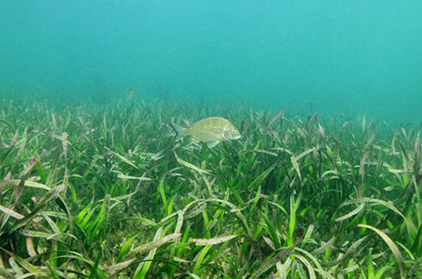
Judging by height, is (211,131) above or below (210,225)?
above

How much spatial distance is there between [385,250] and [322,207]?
0.65m

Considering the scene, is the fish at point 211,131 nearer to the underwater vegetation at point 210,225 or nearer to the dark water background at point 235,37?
the underwater vegetation at point 210,225

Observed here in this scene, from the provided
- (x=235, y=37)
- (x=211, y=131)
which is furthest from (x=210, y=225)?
(x=235, y=37)

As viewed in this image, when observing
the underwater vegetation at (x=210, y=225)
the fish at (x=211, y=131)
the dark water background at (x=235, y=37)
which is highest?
the dark water background at (x=235, y=37)

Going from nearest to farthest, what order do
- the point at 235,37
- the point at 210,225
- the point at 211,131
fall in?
the point at 210,225 → the point at 211,131 → the point at 235,37

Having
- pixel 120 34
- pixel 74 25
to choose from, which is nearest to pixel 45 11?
pixel 74 25

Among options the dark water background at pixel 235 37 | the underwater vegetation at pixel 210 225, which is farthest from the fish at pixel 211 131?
the dark water background at pixel 235 37

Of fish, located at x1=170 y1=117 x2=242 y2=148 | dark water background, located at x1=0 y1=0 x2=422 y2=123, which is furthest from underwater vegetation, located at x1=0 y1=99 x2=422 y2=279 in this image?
dark water background, located at x1=0 y1=0 x2=422 y2=123

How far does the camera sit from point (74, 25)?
159250 millimetres

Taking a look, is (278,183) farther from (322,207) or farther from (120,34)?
(120,34)

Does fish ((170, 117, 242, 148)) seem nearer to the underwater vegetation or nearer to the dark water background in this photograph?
the underwater vegetation

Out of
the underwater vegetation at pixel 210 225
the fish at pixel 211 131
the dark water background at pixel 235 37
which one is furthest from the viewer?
the dark water background at pixel 235 37

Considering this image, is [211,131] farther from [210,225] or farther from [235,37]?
[235,37]

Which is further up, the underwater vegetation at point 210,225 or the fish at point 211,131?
the fish at point 211,131
